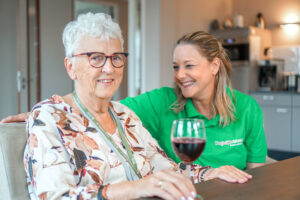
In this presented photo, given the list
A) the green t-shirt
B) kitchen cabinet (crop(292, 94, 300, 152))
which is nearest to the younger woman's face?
the green t-shirt

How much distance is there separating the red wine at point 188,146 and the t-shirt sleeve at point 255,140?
1100 millimetres

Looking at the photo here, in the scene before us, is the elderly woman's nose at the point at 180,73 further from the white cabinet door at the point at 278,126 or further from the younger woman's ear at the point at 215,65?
the white cabinet door at the point at 278,126

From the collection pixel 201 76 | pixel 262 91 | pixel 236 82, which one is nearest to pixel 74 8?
pixel 236 82

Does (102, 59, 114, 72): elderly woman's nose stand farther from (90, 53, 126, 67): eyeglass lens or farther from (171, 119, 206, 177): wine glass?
(171, 119, 206, 177): wine glass

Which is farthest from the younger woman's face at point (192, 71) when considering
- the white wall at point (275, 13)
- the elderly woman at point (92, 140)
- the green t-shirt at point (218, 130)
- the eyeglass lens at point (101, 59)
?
the white wall at point (275, 13)

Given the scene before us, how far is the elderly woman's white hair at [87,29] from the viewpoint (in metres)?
1.41

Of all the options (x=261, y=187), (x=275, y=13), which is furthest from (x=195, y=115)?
(x=275, y=13)

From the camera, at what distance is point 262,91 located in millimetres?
5637

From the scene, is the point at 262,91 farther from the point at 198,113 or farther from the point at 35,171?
the point at 35,171

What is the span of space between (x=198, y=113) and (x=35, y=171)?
1133 millimetres

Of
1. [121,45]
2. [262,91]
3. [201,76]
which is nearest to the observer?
[121,45]

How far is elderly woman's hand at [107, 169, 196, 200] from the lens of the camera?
1.03 meters

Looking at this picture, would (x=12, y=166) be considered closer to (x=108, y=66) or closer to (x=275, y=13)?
(x=108, y=66)

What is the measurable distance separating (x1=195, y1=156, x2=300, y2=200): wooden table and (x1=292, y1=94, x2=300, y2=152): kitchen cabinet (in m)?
4.17
